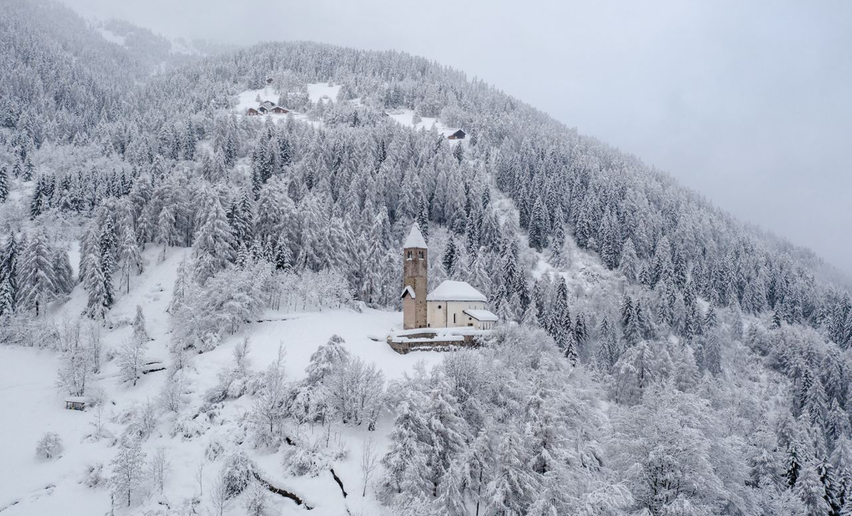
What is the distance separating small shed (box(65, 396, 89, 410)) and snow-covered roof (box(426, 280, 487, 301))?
99.2ft

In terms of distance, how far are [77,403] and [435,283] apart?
40876mm

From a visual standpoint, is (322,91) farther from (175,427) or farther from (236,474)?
(236,474)

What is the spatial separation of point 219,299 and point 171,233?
2554 centimetres

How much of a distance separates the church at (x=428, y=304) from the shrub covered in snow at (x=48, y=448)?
28788mm

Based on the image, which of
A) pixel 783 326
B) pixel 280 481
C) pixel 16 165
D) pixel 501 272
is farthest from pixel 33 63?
pixel 783 326

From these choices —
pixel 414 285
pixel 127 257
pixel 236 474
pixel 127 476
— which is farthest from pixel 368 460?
pixel 127 257

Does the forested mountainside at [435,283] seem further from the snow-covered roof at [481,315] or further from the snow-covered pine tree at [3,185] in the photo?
the snow-covered roof at [481,315]

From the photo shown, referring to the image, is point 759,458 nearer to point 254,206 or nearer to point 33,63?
point 254,206

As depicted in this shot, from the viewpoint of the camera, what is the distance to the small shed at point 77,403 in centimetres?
3909

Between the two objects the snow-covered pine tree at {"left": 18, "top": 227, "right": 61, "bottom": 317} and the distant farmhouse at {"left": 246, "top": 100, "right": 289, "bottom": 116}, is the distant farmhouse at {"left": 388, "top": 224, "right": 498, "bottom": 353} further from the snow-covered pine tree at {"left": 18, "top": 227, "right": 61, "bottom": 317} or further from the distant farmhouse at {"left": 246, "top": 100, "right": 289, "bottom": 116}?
the distant farmhouse at {"left": 246, "top": 100, "right": 289, "bottom": 116}

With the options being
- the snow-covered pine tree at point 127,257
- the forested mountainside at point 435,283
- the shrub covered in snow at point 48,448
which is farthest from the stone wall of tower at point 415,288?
the snow-covered pine tree at point 127,257

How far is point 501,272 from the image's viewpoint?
7294 centimetres

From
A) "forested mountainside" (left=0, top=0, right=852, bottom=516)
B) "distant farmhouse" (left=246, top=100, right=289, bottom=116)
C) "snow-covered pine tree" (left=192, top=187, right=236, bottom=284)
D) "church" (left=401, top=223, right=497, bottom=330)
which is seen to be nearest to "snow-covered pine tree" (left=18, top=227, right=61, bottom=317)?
"forested mountainside" (left=0, top=0, right=852, bottom=516)

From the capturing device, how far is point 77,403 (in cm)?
3916
